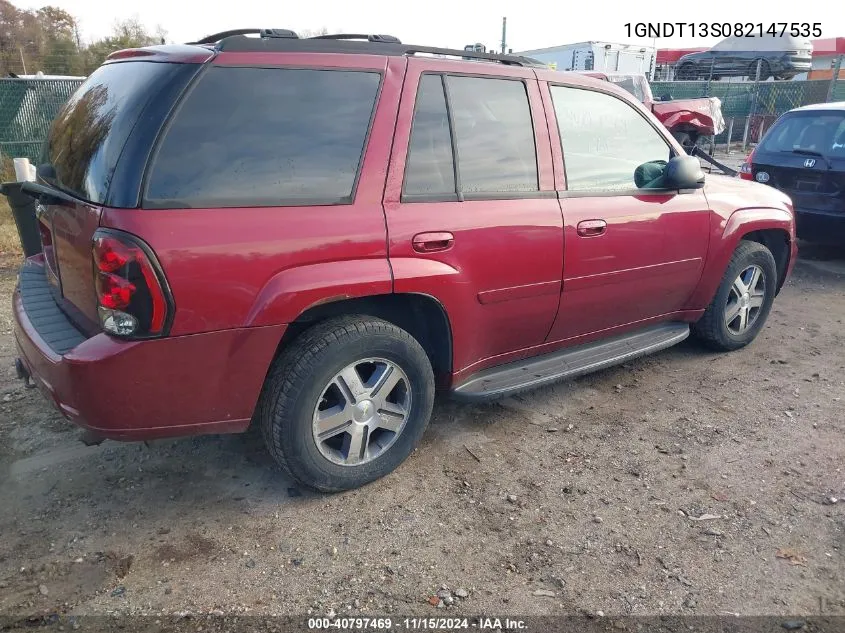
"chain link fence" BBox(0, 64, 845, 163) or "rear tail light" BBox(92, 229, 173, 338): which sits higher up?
"rear tail light" BBox(92, 229, 173, 338)

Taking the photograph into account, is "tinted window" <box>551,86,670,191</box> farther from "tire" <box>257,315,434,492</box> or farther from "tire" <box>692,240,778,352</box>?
"tire" <box>257,315,434,492</box>

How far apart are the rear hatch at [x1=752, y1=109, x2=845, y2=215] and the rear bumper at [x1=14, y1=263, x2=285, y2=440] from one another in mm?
6231

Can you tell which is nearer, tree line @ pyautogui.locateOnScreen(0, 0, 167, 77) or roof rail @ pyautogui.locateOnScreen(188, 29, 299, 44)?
roof rail @ pyautogui.locateOnScreen(188, 29, 299, 44)

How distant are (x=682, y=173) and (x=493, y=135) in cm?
125

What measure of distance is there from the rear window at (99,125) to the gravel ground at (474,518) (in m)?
1.37

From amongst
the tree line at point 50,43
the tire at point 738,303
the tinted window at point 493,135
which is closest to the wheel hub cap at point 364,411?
the tinted window at point 493,135

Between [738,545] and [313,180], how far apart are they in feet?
7.51

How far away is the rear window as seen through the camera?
2600mm

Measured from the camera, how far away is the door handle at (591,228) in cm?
360

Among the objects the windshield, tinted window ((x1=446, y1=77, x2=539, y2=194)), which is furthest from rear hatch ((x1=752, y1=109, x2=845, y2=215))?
tinted window ((x1=446, y1=77, x2=539, y2=194))

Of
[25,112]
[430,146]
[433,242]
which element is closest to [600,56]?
[25,112]

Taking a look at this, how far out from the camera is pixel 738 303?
478 cm

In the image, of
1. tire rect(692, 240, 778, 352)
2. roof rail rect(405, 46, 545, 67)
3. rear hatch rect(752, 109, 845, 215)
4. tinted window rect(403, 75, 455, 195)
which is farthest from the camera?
rear hatch rect(752, 109, 845, 215)

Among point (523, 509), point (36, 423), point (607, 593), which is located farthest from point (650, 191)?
point (36, 423)
